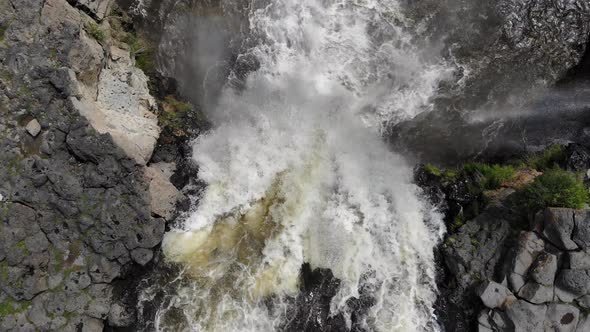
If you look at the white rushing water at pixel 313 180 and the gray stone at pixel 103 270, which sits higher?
the white rushing water at pixel 313 180

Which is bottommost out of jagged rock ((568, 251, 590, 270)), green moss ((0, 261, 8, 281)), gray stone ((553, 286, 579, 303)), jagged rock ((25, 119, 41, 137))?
green moss ((0, 261, 8, 281))

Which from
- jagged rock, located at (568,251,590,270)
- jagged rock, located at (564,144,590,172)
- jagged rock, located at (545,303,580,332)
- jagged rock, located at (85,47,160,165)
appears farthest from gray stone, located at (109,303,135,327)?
jagged rock, located at (564,144,590,172)

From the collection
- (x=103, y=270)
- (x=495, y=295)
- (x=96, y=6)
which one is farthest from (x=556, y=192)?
(x=96, y=6)

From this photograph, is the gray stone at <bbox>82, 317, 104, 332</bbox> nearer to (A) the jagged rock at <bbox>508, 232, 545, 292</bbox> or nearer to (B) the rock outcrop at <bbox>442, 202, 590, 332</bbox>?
(B) the rock outcrop at <bbox>442, 202, 590, 332</bbox>

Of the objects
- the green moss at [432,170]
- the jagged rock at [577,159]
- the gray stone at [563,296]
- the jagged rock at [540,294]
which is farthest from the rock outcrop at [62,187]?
the jagged rock at [577,159]

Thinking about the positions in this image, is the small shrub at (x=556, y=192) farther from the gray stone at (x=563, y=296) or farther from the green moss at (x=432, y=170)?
the green moss at (x=432, y=170)
